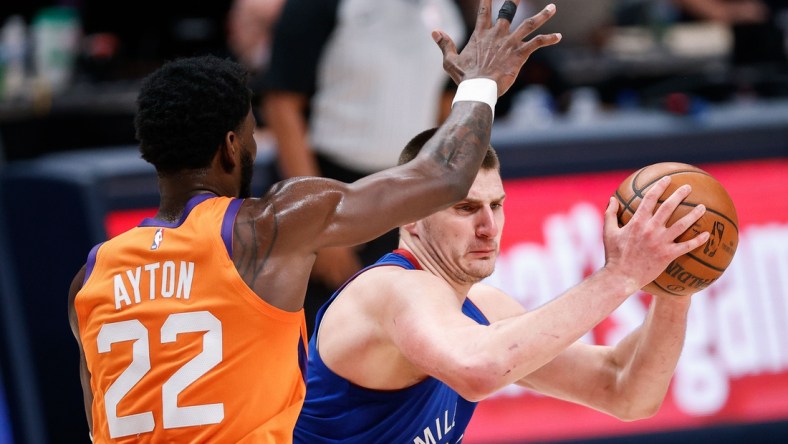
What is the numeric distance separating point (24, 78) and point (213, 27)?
2242 millimetres

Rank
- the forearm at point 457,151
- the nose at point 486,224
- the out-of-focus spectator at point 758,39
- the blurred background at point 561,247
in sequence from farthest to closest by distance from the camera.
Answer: the out-of-focus spectator at point 758,39
the blurred background at point 561,247
the nose at point 486,224
the forearm at point 457,151

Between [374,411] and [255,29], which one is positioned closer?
[374,411]

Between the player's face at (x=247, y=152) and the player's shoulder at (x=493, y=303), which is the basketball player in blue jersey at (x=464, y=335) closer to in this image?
the player's shoulder at (x=493, y=303)

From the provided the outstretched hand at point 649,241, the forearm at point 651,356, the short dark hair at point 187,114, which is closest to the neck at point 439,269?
the forearm at point 651,356

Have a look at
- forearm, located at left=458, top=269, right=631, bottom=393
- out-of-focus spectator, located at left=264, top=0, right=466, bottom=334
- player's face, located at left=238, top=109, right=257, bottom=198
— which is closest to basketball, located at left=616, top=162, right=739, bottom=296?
forearm, located at left=458, top=269, right=631, bottom=393

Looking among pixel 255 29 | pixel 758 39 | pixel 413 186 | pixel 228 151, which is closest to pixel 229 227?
pixel 228 151

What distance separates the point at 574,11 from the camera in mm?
8828

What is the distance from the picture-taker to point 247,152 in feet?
11.2

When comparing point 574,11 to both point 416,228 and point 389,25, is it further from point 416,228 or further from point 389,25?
point 416,228

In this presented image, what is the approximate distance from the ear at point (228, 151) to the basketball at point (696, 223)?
3.52 feet

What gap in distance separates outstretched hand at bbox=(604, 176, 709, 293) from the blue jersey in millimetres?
786

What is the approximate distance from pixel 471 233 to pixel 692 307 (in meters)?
3.04

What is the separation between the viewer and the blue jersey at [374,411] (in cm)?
391

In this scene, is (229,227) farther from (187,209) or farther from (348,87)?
(348,87)
